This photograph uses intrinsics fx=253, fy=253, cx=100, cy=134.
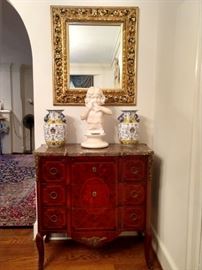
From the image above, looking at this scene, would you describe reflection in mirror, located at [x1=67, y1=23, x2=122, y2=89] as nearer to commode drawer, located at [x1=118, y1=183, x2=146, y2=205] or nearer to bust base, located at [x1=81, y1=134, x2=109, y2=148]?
bust base, located at [x1=81, y1=134, x2=109, y2=148]

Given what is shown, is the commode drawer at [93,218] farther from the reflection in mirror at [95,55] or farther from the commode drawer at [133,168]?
the reflection in mirror at [95,55]

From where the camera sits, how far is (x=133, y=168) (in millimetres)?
1765

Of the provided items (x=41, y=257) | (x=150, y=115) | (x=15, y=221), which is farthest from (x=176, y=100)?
(x=15, y=221)

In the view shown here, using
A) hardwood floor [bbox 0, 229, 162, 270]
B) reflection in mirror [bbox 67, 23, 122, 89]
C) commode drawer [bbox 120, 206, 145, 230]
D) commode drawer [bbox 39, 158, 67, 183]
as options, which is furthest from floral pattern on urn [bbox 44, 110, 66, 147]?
hardwood floor [bbox 0, 229, 162, 270]

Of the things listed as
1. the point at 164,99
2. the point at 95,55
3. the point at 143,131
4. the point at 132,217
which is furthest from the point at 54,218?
the point at 95,55

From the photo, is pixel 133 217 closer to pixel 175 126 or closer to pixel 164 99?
pixel 175 126

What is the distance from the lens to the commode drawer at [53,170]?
172cm

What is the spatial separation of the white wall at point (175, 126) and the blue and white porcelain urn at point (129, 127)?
0.19 meters

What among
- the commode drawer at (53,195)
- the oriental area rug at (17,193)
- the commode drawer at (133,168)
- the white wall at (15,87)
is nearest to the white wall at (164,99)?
the commode drawer at (133,168)

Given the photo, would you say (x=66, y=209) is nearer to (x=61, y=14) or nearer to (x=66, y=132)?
(x=66, y=132)

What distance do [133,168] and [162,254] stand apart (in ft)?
2.25

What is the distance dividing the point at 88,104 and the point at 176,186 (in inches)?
34.1

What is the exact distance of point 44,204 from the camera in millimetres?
1769

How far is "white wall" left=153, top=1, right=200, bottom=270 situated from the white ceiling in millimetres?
372
